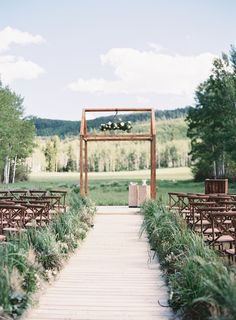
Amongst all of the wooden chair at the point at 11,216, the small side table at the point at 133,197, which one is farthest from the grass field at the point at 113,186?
the wooden chair at the point at 11,216

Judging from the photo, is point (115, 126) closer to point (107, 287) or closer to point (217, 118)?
point (107, 287)

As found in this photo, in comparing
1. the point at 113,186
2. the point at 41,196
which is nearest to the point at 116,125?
the point at 41,196

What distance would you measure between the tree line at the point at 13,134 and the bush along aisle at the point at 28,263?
28.9m

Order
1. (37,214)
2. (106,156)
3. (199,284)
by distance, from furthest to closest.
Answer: (106,156) < (37,214) < (199,284)

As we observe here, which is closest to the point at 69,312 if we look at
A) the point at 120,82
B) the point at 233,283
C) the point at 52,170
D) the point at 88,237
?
the point at 233,283

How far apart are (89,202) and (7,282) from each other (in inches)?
436

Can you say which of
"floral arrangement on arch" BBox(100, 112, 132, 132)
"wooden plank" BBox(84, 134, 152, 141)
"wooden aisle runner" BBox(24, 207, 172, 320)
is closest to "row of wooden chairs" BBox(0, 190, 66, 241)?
"wooden aisle runner" BBox(24, 207, 172, 320)

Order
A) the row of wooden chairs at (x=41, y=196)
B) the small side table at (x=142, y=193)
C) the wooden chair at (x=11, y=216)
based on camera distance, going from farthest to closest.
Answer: the small side table at (x=142, y=193)
the row of wooden chairs at (x=41, y=196)
the wooden chair at (x=11, y=216)

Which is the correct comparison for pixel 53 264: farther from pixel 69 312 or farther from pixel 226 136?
pixel 226 136

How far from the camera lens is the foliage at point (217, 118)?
35.5m

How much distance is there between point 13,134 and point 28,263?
36.7 metres

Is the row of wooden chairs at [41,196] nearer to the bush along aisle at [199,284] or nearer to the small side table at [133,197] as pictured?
the small side table at [133,197]

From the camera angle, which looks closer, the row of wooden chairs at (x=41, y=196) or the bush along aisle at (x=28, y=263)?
the bush along aisle at (x=28, y=263)

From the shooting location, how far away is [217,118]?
38.5m
